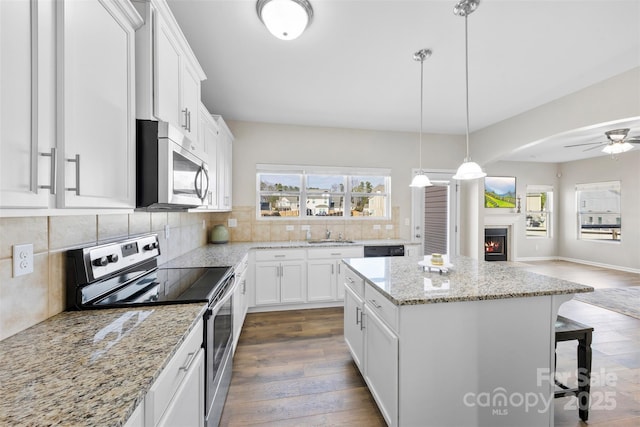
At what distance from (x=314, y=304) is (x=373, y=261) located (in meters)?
1.60

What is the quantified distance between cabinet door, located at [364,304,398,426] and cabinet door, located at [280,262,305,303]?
66.0 inches

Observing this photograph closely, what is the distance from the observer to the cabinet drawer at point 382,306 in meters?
1.43

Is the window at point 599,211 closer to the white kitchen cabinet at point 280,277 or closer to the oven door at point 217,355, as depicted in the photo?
the white kitchen cabinet at point 280,277

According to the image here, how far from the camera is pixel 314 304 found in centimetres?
357

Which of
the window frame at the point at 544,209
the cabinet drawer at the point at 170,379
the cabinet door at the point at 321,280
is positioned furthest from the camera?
the window frame at the point at 544,209

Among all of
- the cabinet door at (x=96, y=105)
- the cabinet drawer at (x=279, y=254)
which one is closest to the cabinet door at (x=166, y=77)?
the cabinet door at (x=96, y=105)

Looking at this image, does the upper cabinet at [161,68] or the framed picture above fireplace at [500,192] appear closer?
the upper cabinet at [161,68]

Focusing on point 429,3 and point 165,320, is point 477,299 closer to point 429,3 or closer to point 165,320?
point 165,320

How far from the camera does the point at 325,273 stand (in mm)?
3518

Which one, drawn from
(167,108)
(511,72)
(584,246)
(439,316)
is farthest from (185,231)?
(584,246)

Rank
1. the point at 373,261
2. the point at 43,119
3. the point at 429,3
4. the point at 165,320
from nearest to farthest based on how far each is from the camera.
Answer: the point at 43,119, the point at 165,320, the point at 429,3, the point at 373,261

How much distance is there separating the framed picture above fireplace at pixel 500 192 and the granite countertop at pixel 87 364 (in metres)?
7.36

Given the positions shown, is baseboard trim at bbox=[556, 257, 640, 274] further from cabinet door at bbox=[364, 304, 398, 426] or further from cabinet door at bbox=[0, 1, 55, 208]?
cabinet door at bbox=[0, 1, 55, 208]

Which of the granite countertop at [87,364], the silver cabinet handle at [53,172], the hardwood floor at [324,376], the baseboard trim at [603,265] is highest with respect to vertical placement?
the silver cabinet handle at [53,172]
